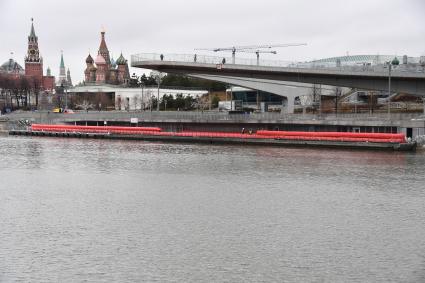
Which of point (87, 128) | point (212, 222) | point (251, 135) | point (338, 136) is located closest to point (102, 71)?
point (87, 128)

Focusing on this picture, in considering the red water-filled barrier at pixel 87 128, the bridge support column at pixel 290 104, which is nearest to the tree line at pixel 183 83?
the red water-filled barrier at pixel 87 128

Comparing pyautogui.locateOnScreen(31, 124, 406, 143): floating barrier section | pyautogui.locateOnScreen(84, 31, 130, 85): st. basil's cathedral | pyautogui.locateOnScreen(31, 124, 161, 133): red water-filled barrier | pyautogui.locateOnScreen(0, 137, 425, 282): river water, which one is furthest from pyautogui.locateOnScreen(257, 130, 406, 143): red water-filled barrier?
pyautogui.locateOnScreen(84, 31, 130, 85): st. basil's cathedral

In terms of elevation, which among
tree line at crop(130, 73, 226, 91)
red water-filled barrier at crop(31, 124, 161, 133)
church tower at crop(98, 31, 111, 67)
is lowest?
red water-filled barrier at crop(31, 124, 161, 133)

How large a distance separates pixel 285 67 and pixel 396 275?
1878 inches

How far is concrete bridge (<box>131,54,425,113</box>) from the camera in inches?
2432

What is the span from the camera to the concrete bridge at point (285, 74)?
6178cm

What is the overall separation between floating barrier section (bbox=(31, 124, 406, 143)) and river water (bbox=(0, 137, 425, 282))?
1221 cm

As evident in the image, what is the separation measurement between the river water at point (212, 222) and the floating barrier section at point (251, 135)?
12.2 metres

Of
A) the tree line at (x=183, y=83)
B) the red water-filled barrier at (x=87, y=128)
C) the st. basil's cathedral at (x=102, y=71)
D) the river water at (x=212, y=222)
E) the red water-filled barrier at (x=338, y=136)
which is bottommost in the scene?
the river water at (x=212, y=222)

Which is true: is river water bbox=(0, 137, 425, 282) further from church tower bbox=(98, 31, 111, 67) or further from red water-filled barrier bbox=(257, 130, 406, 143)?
church tower bbox=(98, 31, 111, 67)

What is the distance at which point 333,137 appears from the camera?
58.7 m

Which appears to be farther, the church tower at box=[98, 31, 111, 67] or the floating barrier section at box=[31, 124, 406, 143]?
the church tower at box=[98, 31, 111, 67]

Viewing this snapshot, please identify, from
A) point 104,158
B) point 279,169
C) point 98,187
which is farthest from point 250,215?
point 104,158

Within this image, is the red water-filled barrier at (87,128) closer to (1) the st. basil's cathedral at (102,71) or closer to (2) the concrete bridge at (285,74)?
(2) the concrete bridge at (285,74)
